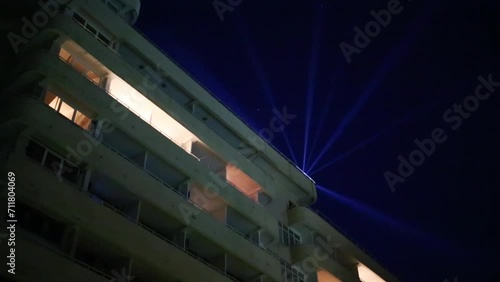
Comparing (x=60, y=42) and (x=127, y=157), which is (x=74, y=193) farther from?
(x=60, y=42)

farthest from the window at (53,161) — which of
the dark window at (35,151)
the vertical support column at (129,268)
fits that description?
the vertical support column at (129,268)

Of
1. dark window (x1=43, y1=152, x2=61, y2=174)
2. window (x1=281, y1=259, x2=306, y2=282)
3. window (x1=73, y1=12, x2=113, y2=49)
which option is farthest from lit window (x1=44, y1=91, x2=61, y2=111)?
window (x1=281, y1=259, x2=306, y2=282)

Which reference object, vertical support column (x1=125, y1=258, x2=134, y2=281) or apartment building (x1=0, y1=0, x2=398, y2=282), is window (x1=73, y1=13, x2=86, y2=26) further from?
vertical support column (x1=125, y1=258, x2=134, y2=281)

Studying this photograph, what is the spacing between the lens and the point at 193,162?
93.8 feet

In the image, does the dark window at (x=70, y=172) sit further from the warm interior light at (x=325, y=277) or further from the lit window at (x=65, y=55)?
the warm interior light at (x=325, y=277)

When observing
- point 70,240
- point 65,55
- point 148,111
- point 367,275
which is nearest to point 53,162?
point 70,240

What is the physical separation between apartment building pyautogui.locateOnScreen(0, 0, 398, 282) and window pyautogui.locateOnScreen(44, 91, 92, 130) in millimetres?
67

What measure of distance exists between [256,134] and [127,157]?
12.9 m

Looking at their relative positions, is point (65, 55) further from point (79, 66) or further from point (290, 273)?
point (290, 273)

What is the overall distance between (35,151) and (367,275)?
29188 millimetres

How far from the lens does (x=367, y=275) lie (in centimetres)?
4088

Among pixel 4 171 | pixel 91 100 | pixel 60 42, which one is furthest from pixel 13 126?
pixel 60 42

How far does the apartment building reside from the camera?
19.5 m

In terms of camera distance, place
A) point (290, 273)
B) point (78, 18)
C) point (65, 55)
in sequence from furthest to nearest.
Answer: point (290, 273), point (78, 18), point (65, 55)
